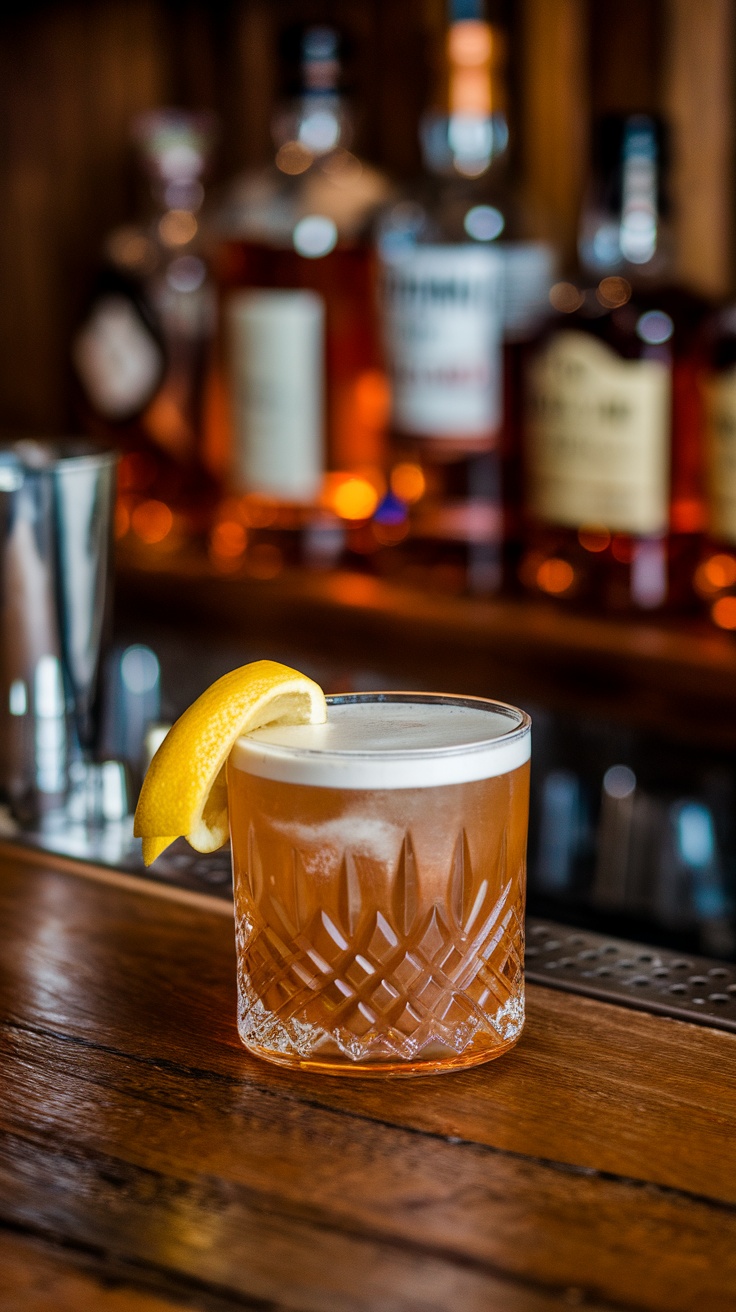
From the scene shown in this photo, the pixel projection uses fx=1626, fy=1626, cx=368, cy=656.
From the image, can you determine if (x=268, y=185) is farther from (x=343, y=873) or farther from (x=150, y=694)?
Result: (x=343, y=873)

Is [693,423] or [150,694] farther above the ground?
[693,423]

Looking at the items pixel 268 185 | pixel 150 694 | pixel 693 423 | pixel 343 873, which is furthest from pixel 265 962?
pixel 268 185

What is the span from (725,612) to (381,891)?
0.68m

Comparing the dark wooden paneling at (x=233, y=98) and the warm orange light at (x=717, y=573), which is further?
the dark wooden paneling at (x=233, y=98)

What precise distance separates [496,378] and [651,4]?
36cm

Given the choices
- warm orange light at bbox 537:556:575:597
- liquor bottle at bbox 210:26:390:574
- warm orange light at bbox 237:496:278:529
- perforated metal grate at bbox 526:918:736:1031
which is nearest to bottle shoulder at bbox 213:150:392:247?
liquor bottle at bbox 210:26:390:574

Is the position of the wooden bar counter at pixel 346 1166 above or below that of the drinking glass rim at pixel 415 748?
below

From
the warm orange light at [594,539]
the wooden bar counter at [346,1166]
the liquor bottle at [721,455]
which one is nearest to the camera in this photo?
the wooden bar counter at [346,1166]

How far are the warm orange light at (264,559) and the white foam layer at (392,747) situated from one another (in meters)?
0.83

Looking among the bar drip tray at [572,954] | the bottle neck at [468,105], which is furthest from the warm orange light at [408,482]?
the bar drip tray at [572,954]

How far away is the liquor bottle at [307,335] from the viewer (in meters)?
1.34

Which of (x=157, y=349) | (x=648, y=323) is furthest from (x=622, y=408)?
(x=157, y=349)

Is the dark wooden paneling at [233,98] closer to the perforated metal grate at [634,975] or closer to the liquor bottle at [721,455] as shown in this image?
the liquor bottle at [721,455]

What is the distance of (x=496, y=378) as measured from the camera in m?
1.28
